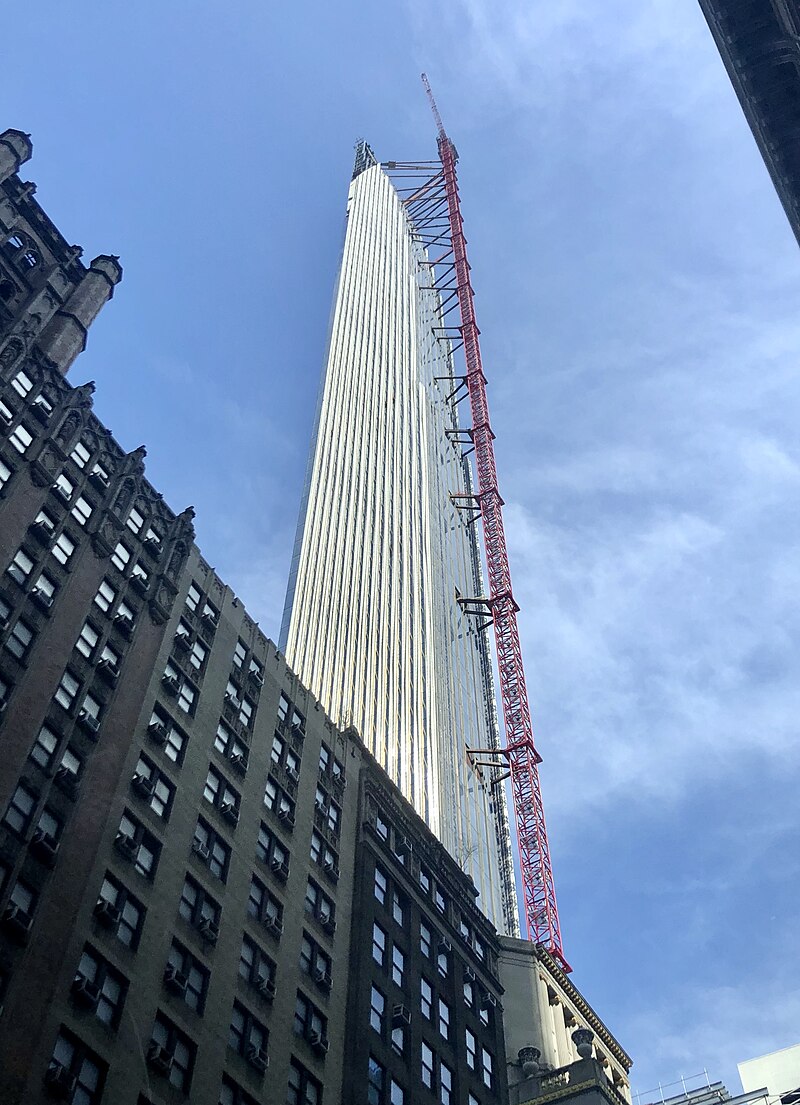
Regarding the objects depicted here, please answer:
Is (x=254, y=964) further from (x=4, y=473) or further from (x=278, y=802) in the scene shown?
(x=4, y=473)

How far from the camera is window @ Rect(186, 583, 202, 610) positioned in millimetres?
62844

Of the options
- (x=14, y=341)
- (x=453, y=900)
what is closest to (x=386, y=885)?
(x=453, y=900)

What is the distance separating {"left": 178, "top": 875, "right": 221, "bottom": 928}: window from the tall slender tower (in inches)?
1917

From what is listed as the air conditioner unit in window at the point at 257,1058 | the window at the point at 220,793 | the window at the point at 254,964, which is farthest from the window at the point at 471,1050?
the window at the point at 220,793

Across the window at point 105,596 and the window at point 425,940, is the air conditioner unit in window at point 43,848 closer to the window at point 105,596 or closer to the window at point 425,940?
the window at point 105,596

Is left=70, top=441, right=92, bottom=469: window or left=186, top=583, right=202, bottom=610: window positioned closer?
left=70, top=441, right=92, bottom=469: window

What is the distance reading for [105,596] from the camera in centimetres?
5662

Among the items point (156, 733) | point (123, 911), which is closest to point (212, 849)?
point (156, 733)

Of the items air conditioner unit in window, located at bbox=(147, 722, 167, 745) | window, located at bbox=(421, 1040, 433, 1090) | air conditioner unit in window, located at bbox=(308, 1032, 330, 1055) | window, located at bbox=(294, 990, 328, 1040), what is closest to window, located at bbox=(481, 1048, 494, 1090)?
window, located at bbox=(421, 1040, 433, 1090)

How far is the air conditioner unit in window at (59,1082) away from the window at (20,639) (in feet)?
54.9

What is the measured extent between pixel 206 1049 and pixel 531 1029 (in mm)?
40869

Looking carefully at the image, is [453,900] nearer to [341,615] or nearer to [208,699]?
[208,699]

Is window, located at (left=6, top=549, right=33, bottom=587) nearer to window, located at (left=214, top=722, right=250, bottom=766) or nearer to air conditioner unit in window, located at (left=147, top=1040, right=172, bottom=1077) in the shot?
window, located at (left=214, top=722, right=250, bottom=766)

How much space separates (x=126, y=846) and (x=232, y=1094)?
417 inches
